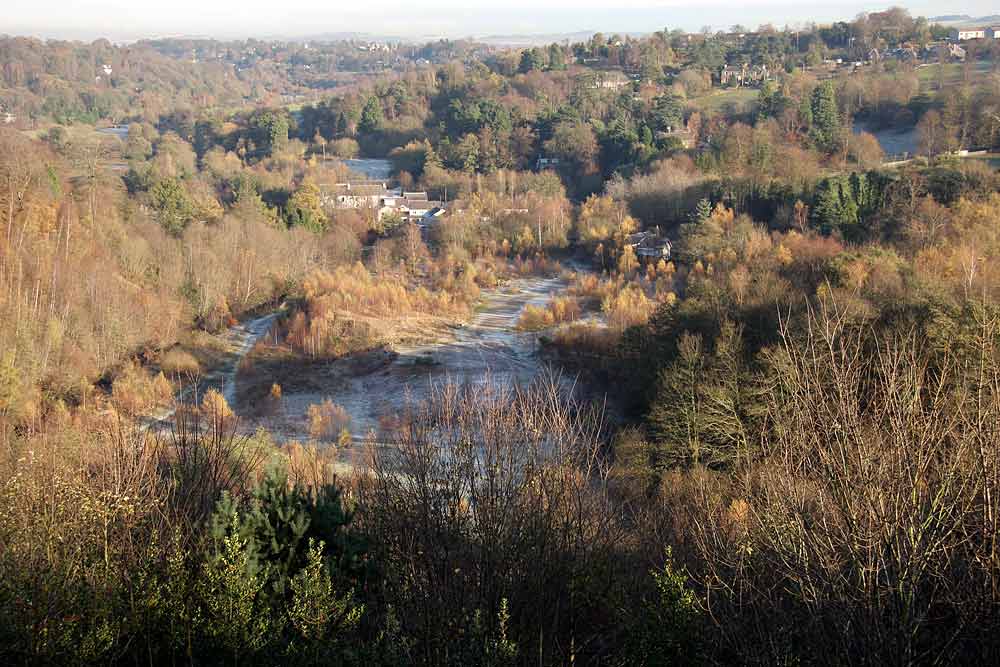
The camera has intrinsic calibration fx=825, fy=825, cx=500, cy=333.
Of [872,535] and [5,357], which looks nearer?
[872,535]

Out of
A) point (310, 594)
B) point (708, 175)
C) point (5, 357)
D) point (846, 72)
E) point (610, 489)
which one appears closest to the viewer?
point (310, 594)

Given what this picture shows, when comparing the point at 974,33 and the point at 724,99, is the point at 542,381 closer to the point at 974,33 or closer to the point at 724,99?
the point at 724,99

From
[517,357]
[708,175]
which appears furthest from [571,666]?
[708,175]

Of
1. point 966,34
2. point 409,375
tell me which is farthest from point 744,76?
point 409,375

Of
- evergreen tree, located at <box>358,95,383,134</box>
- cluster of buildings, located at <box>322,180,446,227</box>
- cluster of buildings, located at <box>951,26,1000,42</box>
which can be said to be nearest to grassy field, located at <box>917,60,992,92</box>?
cluster of buildings, located at <box>951,26,1000,42</box>

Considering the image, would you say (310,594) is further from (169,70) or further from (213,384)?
(169,70)

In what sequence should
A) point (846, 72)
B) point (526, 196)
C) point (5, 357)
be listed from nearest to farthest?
point (5, 357), point (526, 196), point (846, 72)

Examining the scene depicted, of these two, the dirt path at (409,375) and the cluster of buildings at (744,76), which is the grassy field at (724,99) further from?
the dirt path at (409,375)

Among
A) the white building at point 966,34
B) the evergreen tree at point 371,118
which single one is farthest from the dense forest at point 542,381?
the white building at point 966,34
